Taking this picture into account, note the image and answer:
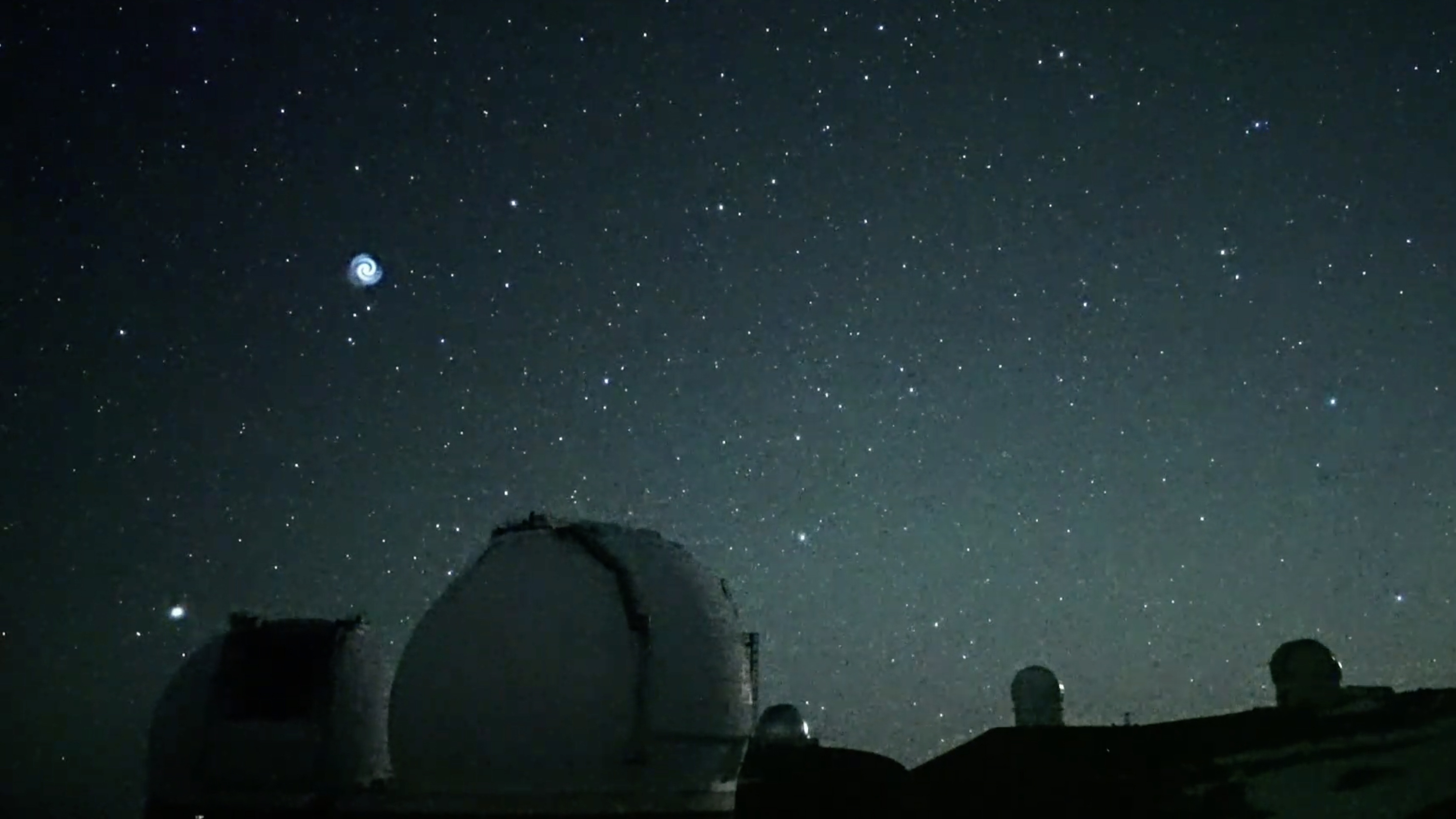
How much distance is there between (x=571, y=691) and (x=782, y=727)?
1471cm

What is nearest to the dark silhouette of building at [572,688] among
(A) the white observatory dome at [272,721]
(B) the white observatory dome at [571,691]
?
(B) the white observatory dome at [571,691]

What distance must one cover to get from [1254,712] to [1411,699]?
2950 millimetres

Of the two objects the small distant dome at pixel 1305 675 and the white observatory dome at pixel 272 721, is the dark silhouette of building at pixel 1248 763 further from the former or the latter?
the white observatory dome at pixel 272 721

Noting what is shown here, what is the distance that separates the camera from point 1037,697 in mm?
24328

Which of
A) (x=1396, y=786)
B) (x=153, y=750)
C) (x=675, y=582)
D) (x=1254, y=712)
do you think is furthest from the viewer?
(x=153, y=750)

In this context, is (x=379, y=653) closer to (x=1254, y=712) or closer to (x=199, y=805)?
(x=199, y=805)

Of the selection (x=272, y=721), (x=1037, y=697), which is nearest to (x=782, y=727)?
(x=1037, y=697)

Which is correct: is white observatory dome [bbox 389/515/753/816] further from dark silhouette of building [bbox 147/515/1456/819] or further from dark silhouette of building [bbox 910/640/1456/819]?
dark silhouette of building [bbox 910/640/1456/819]

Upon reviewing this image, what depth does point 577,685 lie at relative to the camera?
14633 millimetres

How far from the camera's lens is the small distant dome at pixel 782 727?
2753 cm

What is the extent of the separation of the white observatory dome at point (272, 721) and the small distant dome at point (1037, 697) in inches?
537

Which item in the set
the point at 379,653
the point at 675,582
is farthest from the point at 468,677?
the point at 379,653

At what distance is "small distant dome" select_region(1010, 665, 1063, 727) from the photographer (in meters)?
24.2

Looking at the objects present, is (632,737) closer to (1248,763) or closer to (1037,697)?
(1248,763)
